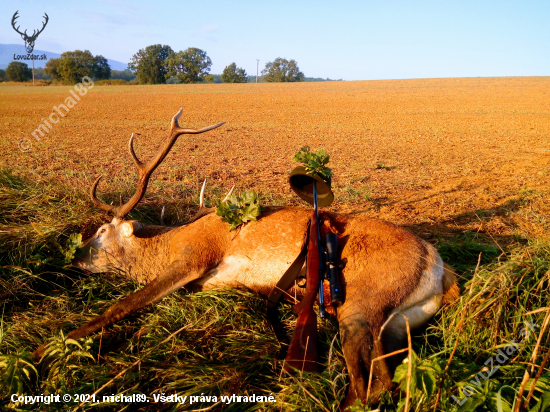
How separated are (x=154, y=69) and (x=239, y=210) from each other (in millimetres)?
74402

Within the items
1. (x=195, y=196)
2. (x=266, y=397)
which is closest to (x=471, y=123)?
(x=195, y=196)

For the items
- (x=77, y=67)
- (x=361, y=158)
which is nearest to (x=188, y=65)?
(x=77, y=67)

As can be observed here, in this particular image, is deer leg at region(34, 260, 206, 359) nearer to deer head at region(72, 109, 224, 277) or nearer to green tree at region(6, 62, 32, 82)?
deer head at region(72, 109, 224, 277)

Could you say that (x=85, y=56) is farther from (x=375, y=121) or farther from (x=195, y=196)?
(x=195, y=196)

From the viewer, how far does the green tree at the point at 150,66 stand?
6831 cm

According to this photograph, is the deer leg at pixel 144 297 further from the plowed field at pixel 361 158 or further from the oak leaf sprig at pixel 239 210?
the plowed field at pixel 361 158

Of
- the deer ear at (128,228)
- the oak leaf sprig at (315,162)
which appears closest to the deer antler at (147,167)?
the deer ear at (128,228)

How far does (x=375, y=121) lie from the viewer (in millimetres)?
20250

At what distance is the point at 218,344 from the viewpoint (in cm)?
319

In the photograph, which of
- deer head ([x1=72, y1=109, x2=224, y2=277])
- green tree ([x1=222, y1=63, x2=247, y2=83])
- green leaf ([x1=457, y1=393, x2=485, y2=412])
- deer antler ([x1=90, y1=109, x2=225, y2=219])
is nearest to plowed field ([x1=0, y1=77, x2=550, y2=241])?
deer antler ([x1=90, y1=109, x2=225, y2=219])

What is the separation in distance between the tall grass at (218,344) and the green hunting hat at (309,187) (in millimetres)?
1211

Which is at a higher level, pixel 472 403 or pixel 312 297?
pixel 312 297

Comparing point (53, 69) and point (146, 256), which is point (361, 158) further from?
point (53, 69)

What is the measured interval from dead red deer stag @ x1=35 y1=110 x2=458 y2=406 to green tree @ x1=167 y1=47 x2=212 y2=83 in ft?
248
